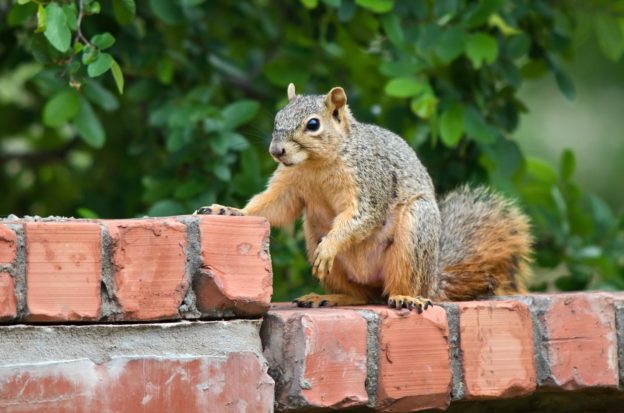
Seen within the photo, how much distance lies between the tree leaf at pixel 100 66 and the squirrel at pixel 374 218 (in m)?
0.37

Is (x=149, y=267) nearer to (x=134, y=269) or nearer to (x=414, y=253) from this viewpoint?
(x=134, y=269)

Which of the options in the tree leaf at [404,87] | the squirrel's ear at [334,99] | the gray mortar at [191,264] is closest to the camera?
the gray mortar at [191,264]

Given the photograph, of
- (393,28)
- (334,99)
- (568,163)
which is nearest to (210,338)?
(334,99)

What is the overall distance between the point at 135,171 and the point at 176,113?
1.83ft

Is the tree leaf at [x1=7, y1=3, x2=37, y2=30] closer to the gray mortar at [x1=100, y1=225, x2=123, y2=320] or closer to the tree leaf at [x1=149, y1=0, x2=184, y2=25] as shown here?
the tree leaf at [x1=149, y1=0, x2=184, y2=25]

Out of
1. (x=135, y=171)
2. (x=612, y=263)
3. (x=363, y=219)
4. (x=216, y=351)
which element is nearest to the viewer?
(x=216, y=351)

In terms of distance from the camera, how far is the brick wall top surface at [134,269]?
119 cm

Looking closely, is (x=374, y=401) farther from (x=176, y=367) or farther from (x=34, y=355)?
(x=34, y=355)

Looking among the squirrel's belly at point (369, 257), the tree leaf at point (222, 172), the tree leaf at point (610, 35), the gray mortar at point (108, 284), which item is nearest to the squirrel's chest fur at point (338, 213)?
the squirrel's belly at point (369, 257)

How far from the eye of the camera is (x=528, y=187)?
2770 millimetres

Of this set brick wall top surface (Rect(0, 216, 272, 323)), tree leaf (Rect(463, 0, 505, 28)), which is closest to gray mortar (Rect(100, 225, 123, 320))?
brick wall top surface (Rect(0, 216, 272, 323))

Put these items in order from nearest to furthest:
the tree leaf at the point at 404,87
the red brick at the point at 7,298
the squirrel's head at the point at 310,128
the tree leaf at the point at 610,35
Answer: the red brick at the point at 7,298 < the squirrel's head at the point at 310,128 < the tree leaf at the point at 404,87 < the tree leaf at the point at 610,35

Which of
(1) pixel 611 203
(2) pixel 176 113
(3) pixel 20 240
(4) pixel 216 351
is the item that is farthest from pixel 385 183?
(1) pixel 611 203

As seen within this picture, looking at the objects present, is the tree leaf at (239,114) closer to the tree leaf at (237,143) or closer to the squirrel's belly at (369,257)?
the tree leaf at (237,143)
